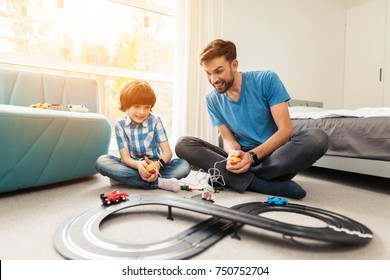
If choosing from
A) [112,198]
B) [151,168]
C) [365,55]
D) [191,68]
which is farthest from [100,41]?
[365,55]

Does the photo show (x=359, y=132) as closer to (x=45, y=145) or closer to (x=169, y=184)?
(x=169, y=184)

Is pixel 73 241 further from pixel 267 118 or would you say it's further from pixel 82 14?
pixel 82 14

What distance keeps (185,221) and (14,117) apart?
82 centimetres

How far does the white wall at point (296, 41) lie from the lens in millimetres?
2840

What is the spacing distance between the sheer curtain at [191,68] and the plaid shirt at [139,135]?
1.07m

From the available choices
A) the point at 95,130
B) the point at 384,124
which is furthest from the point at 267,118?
the point at 95,130

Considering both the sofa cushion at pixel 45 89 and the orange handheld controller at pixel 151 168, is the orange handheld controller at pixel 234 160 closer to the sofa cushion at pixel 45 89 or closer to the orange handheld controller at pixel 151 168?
the orange handheld controller at pixel 151 168

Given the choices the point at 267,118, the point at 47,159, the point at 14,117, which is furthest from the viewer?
the point at 267,118

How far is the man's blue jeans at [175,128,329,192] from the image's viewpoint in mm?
1156

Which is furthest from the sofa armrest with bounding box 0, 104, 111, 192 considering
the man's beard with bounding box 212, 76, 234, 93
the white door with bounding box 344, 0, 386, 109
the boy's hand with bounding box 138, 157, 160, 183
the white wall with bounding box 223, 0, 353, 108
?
the white door with bounding box 344, 0, 386, 109

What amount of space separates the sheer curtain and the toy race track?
5.43 feet

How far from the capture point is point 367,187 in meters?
1.51

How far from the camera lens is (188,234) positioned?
2.45 feet

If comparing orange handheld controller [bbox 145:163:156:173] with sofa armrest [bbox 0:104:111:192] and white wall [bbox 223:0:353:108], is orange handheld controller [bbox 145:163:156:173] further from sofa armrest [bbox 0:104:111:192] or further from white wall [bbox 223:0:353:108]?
white wall [bbox 223:0:353:108]
